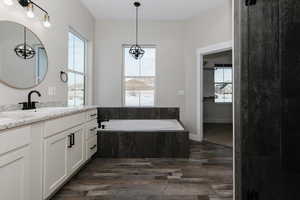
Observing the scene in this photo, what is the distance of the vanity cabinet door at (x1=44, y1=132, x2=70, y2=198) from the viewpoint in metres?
1.71

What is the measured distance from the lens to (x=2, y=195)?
121 centimetres

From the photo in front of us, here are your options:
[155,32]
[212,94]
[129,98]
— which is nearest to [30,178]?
[129,98]

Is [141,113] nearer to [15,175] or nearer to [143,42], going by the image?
[143,42]

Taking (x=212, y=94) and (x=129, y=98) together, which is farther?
(x=212, y=94)

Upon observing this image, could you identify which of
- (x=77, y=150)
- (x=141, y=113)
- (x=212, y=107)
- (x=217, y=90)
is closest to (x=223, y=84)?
(x=217, y=90)

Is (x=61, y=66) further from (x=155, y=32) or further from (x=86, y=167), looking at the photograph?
(x=155, y=32)

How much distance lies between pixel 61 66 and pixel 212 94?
571 centimetres

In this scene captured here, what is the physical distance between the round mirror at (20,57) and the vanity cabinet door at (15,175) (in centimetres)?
101

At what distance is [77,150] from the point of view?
2398mm

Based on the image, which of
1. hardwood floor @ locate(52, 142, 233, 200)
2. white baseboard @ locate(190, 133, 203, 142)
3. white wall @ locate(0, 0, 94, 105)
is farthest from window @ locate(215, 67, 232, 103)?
white wall @ locate(0, 0, 94, 105)

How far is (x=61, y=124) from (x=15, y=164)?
0.68 metres

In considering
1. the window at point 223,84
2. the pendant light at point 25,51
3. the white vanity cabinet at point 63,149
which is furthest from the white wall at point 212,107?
the pendant light at point 25,51

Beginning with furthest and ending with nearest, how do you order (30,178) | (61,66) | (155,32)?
1. (155,32)
2. (61,66)
3. (30,178)

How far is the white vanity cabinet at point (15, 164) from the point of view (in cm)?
121
